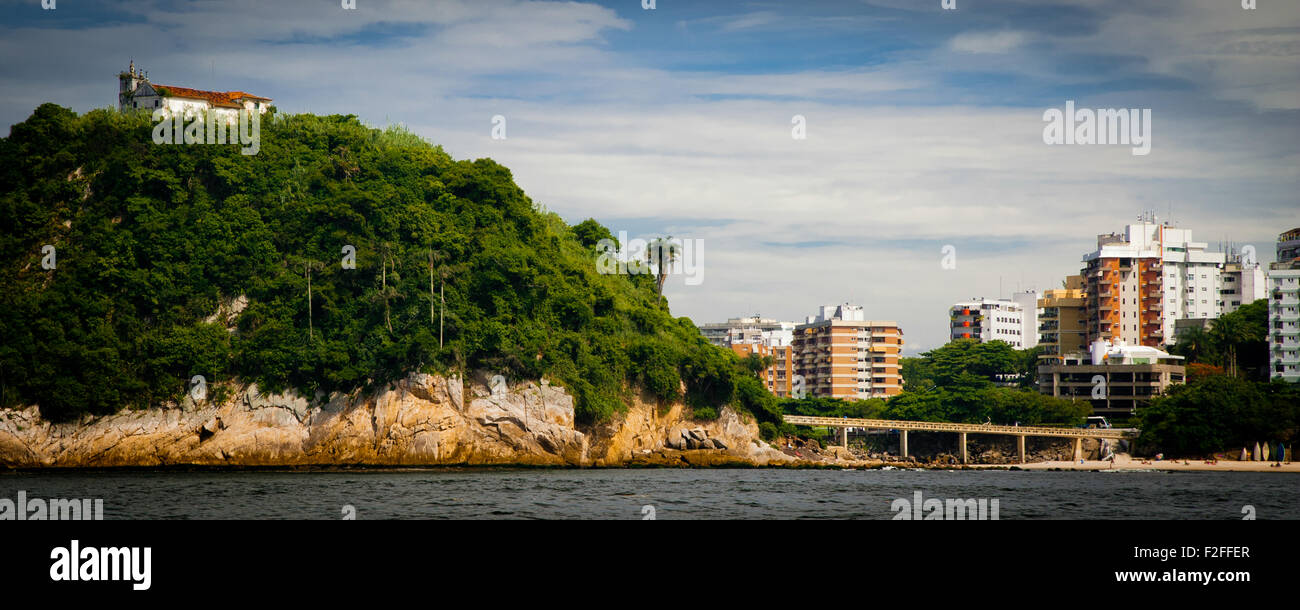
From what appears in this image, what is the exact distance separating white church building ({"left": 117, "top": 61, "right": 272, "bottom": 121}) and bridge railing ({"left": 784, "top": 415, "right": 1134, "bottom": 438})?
1954 inches

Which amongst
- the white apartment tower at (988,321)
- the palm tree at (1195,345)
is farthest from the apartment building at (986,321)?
the palm tree at (1195,345)

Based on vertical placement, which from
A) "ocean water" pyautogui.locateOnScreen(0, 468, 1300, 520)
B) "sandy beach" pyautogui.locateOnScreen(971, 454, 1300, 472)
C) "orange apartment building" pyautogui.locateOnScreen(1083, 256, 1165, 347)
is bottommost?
"sandy beach" pyautogui.locateOnScreen(971, 454, 1300, 472)

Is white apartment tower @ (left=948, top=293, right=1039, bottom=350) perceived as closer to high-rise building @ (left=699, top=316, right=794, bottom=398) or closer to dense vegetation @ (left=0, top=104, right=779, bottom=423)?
high-rise building @ (left=699, top=316, right=794, bottom=398)

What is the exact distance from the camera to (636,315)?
81.8 metres

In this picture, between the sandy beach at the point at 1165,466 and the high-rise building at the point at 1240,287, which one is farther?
the high-rise building at the point at 1240,287

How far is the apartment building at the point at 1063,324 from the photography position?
430ft

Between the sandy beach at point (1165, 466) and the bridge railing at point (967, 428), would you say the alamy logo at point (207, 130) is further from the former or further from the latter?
the sandy beach at point (1165, 466)

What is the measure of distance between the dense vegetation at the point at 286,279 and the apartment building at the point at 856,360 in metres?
58.6

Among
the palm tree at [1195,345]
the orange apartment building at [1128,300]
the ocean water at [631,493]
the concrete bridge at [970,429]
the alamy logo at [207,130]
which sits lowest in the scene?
the concrete bridge at [970,429]

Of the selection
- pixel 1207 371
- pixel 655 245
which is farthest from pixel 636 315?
pixel 1207 371

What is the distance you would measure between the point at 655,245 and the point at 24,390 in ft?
162

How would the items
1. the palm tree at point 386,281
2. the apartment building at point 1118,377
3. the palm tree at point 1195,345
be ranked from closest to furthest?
the palm tree at point 386,281 → the apartment building at point 1118,377 → the palm tree at point 1195,345

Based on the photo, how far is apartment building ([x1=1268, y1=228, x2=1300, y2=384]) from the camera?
315 feet
